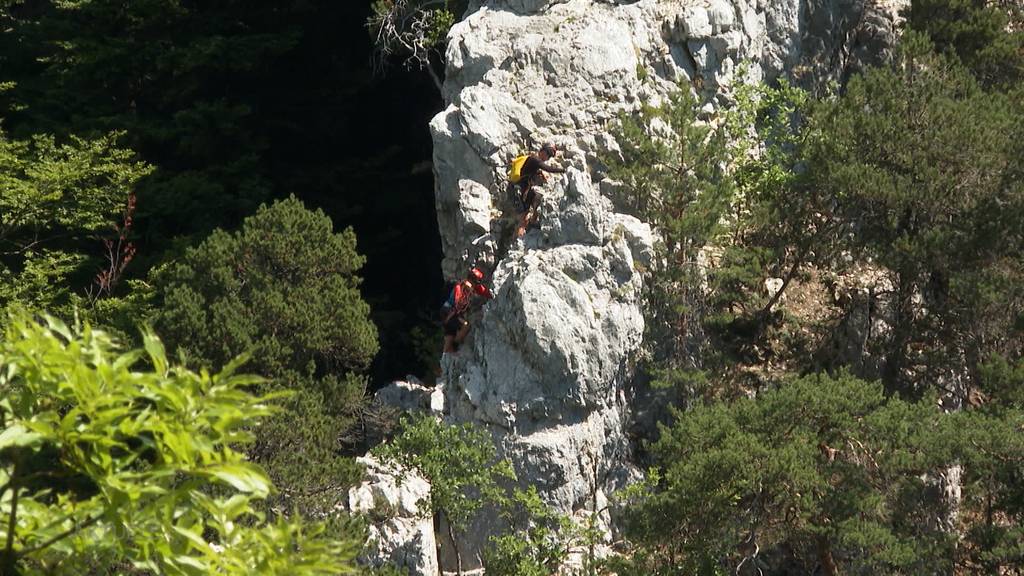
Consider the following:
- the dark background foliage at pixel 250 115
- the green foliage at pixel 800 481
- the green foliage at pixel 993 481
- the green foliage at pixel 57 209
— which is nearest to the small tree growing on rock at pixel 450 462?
the green foliage at pixel 800 481

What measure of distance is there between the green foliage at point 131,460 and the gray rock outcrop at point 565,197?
7.93 meters

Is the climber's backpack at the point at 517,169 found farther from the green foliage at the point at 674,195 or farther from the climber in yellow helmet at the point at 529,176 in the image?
the green foliage at the point at 674,195

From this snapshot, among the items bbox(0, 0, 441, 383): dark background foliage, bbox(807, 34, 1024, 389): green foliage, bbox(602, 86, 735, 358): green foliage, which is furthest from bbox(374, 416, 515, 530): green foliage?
bbox(807, 34, 1024, 389): green foliage

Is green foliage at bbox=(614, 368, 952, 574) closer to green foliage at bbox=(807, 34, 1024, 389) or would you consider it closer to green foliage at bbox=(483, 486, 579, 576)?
green foliage at bbox=(483, 486, 579, 576)

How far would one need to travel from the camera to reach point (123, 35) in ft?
61.2

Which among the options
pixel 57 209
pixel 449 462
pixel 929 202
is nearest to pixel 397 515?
pixel 449 462

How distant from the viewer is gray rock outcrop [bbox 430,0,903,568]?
530 inches

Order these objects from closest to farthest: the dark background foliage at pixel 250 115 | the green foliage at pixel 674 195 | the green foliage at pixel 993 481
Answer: the green foliage at pixel 993 481
the green foliage at pixel 674 195
the dark background foliage at pixel 250 115

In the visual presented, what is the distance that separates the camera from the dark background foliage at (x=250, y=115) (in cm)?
1772

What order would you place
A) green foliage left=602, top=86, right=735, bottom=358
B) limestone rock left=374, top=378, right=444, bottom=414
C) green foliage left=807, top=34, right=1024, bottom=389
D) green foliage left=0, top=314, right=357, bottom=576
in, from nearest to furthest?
green foliage left=0, top=314, right=357, bottom=576, green foliage left=807, top=34, right=1024, bottom=389, green foliage left=602, top=86, right=735, bottom=358, limestone rock left=374, top=378, right=444, bottom=414

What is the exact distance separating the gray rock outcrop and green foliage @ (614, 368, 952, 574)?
1.36m

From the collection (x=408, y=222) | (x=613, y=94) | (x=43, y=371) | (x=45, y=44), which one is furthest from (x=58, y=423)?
(x=45, y=44)

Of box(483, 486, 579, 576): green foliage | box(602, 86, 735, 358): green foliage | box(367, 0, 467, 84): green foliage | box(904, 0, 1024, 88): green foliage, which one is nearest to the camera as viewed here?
box(483, 486, 579, 576): green foliage

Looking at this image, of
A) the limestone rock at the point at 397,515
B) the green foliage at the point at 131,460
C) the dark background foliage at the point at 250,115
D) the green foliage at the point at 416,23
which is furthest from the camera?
the dark background foliage at the point at 250,115
